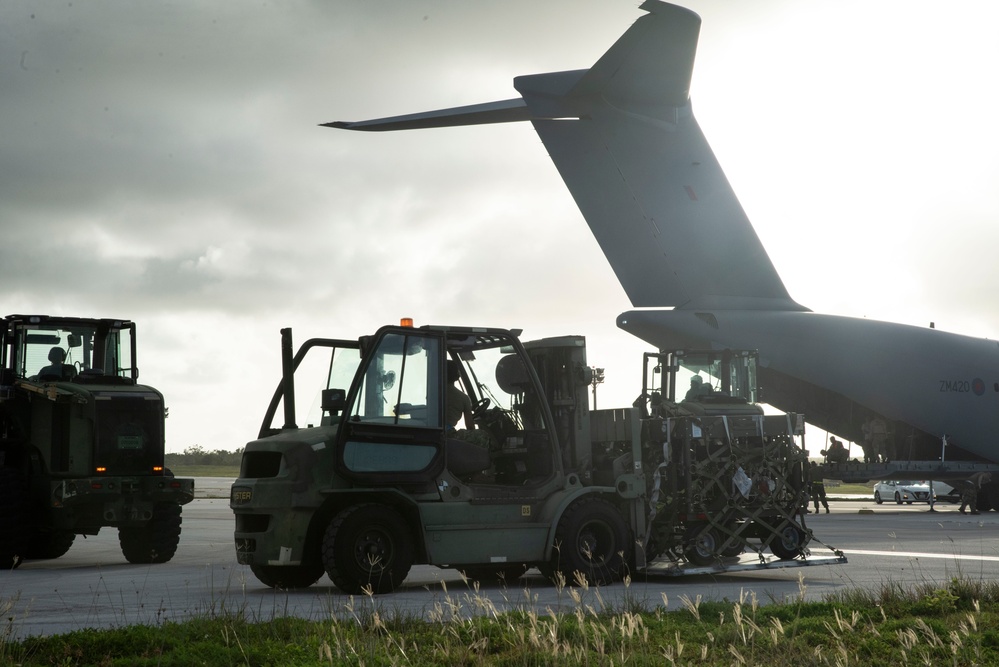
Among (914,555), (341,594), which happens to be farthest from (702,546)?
(341,594)

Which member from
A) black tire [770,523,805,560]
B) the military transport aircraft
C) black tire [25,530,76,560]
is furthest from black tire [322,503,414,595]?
the military transport aircraft

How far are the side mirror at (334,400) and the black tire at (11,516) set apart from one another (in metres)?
5.20

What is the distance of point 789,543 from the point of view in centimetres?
1316

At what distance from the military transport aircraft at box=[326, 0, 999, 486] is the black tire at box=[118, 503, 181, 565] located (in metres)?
11.3

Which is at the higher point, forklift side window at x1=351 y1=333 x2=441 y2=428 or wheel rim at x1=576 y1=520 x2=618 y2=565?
Result: forklift side window at x1=351 y1=333 x2=441 y2=428

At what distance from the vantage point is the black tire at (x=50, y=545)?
1616 centimetres

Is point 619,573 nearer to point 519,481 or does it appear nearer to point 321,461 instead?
point 519,481

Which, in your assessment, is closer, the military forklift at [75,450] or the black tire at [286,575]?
the black tire at [286,575]

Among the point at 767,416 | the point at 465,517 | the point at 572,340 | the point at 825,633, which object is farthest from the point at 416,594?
the point at 767,416

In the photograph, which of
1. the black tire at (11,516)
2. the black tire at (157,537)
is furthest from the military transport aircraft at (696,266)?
the black tire at (11,516)

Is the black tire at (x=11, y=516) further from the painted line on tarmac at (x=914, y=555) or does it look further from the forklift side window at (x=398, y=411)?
the painted line on tarmac at (x=914, y=555)

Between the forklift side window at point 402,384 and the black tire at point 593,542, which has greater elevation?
the forklift side window at point 402,384

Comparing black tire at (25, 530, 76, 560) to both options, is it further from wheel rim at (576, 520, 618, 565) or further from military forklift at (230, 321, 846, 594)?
wheel rim at (576, 520, 618, 565)

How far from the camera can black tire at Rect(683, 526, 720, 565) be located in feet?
41.0
